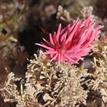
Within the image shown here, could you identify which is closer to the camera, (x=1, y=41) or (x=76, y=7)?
(x=1, y=41)

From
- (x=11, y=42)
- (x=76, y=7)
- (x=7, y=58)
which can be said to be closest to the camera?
(x=7, y=58)

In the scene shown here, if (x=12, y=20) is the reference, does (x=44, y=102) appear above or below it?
below

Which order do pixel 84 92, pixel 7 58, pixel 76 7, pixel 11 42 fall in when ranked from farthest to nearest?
pixel 76 7 < pixel 11 42 < pixel 7 58 < pixel 84 92

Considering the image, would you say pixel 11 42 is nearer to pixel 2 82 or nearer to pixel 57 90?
pixel 2 82

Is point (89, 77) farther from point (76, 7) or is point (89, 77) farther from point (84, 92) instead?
point (76, 7)

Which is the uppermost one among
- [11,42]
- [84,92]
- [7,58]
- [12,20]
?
[12,20]

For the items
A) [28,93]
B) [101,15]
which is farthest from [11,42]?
[28,93]
